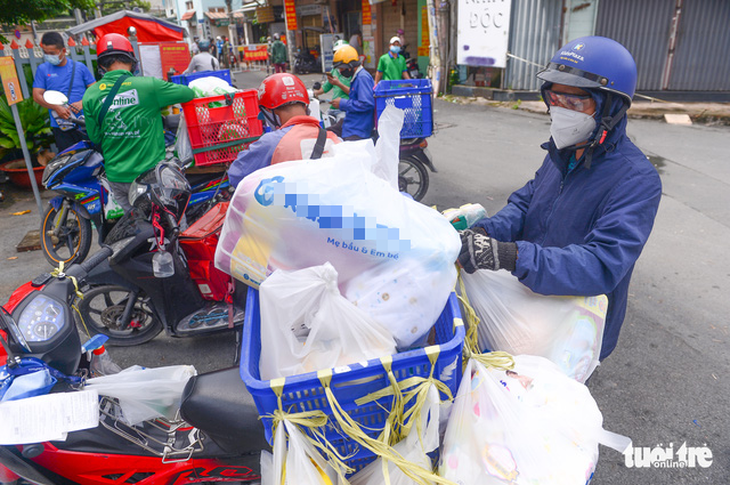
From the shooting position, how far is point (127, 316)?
3.31m

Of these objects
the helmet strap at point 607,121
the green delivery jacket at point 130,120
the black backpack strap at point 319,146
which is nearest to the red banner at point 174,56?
the green delivery jacket at point 130,120

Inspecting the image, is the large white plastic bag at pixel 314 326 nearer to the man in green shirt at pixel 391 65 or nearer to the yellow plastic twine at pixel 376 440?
the yellow plastic twine at pixel 376 440

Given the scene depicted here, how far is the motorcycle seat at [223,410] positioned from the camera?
1704 mm

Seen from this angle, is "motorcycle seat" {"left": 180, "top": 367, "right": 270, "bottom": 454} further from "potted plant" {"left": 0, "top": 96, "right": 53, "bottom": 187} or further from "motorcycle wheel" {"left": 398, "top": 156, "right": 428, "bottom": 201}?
"potted plant" {"left": 0, "top": 96, "right": 53, "bottom": 187}

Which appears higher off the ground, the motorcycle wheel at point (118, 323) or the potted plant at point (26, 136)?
the potted plant at point (26, 136)

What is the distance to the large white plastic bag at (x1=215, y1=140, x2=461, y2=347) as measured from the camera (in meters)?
1.31

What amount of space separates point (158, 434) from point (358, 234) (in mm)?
1398

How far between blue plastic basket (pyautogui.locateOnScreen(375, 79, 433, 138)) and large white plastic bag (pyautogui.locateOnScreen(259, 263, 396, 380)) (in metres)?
4.24

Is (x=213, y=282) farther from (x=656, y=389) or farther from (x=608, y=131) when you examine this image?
(x=656, y=389)

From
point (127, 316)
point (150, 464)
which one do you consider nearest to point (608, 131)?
point (150, 464)

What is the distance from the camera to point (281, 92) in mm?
3129

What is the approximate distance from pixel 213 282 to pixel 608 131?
2483 mm

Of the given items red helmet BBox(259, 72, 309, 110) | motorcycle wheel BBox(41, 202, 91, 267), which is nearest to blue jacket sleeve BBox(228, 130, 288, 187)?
red helmet BBox(259, 72, 309, 110)

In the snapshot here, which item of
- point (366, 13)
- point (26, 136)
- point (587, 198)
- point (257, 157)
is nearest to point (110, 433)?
point (257, 157)
